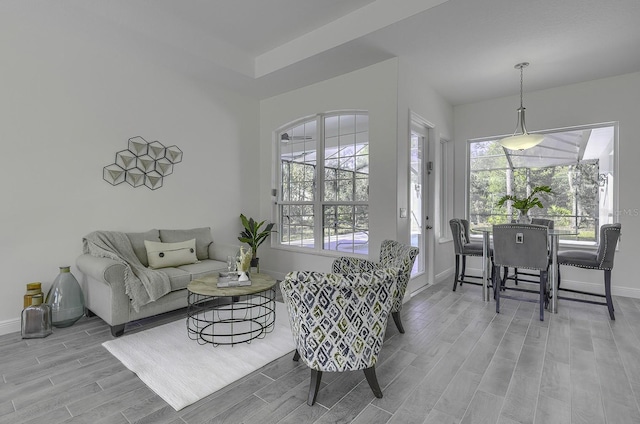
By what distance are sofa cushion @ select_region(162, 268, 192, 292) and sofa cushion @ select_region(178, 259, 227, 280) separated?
0.06 meters

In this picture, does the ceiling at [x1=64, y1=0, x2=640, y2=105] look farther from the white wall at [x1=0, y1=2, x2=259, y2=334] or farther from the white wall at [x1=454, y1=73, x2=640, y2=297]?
the white wall at [x1=0, y1=2, x2=259, y2=334]

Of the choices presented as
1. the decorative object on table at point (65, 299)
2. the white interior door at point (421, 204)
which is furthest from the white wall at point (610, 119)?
the decorative object on table at point (65, 299)

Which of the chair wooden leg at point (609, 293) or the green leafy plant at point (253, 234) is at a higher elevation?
the green leafy plant at point (253, 234)

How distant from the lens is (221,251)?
4.03 m

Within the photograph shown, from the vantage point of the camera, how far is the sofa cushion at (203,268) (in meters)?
3.40

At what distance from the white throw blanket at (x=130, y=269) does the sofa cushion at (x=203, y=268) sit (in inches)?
12.8

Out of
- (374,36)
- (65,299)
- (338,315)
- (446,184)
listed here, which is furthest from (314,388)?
(446,184)

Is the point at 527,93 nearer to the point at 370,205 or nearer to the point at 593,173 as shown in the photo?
the point at 593,173

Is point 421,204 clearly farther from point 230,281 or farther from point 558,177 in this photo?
point 230,281

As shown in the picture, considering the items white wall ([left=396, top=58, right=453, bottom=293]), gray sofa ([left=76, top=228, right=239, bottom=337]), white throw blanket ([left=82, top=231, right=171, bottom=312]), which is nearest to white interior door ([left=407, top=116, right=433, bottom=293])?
white wall ([left=396, top=58, right=453, bottom=293])

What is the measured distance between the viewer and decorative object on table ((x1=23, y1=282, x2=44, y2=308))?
9.26ft

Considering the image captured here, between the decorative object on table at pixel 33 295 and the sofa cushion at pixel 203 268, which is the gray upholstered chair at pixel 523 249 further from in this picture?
the decorative object on table at pixel 33 295

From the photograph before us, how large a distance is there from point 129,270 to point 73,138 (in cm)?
163

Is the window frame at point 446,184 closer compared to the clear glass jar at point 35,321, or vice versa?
the clear glass jar at point 35,321
